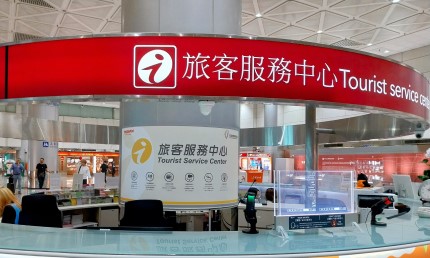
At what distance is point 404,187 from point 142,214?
4674mm

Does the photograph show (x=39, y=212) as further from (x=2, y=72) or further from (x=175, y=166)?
(x=2, y=72)

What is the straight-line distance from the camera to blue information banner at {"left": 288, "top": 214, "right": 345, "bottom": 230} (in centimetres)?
326

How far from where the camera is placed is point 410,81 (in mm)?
3492

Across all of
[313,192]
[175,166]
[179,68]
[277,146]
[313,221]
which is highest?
[179,68]

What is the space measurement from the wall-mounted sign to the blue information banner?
150 centimetres

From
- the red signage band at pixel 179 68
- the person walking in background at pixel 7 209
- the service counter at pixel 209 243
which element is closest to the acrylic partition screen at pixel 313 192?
the service counter at pixel 209 243

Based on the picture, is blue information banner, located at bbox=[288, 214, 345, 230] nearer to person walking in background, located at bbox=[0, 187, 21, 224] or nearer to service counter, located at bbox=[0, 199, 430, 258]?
service counter, located at bbox=[0, 199, 430, 258]

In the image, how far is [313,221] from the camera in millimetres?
3299

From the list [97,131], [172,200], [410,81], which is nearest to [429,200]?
[410,81]

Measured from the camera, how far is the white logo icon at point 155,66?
2721 mm

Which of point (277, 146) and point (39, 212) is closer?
point (39, 212)

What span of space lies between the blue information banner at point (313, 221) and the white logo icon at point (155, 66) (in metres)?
1.47

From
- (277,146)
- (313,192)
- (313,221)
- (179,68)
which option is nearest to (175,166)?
(313,192)

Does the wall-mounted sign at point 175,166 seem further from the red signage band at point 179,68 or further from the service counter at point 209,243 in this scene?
the red signage band at point 179,68
